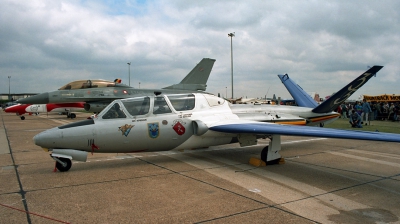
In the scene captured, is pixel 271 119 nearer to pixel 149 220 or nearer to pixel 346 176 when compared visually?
pixel 346 176

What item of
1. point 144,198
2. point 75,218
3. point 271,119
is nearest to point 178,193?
Result: point 144,198

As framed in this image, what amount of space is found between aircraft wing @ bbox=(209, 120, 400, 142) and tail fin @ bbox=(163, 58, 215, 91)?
17127 millimetres

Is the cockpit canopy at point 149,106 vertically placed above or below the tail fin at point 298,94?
below

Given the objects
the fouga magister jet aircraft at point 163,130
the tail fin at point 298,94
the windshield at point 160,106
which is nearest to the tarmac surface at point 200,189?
the fouga magister jet aircraft at point 163,130

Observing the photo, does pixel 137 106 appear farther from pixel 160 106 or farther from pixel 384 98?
pixel 384 98

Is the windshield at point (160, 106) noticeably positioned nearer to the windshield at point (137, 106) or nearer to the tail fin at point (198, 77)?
the windshield at point (137, 106)

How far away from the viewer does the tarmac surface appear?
4344 mm

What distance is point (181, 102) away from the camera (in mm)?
8242

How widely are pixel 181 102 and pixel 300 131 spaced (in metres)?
3.34

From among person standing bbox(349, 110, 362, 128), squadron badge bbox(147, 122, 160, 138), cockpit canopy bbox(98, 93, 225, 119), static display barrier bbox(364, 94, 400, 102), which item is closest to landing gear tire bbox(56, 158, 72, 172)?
cockpit canopy bbox(98, 93, 225, 119)

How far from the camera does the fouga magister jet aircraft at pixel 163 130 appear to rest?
6.81 metres

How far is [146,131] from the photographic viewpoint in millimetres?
7430

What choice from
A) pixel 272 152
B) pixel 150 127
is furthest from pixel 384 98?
pixel 150 127

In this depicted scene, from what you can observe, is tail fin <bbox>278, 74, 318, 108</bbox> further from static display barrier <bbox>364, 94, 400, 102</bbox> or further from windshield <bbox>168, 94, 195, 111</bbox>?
static display barrier <bbox>364, 94, 400, 102</bbox>
